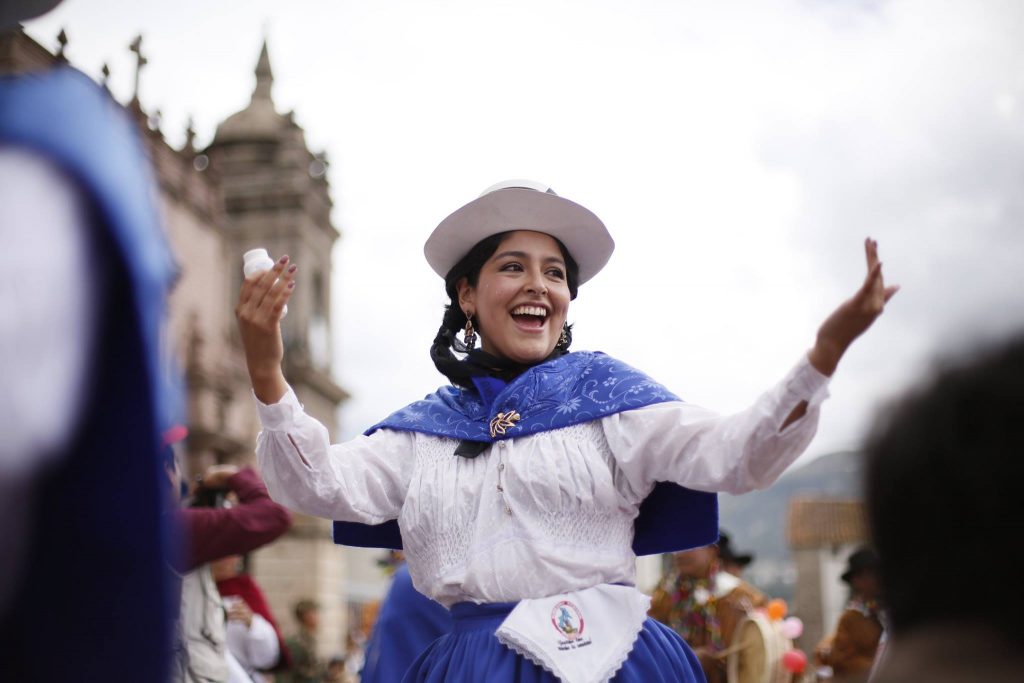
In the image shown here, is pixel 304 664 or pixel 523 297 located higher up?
pixel 523 297

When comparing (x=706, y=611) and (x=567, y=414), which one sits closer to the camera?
(x=567, y=414)

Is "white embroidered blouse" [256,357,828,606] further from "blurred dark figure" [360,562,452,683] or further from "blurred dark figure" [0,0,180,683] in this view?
"blurred dark figure" [0,0,180,683]

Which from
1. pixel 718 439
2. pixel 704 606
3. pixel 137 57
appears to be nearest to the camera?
pixel 718 439

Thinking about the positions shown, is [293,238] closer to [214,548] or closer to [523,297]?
[214,548]

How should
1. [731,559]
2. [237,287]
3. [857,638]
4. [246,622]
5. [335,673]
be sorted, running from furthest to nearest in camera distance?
[237,287], [335,673], [731,559], [857,638], [246,622]

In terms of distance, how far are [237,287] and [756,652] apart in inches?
847

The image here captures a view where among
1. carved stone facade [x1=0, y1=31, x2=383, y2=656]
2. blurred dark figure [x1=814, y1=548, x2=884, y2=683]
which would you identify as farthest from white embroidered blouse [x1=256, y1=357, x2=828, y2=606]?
carved stone facade [x1=0, y1=31, x2=383, y2=656]

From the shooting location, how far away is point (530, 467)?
2559mm

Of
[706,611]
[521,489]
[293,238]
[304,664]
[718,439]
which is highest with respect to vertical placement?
[293,238]

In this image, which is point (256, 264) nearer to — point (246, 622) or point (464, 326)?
point (464, 326)

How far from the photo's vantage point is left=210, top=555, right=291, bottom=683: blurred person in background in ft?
19.4

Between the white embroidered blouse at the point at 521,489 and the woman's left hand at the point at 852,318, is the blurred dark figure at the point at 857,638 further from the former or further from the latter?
the woman's left hand at the point at 852,318

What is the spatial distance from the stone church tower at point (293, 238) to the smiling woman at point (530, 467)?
21259mm

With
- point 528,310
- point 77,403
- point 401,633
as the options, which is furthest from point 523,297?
point 77,403
